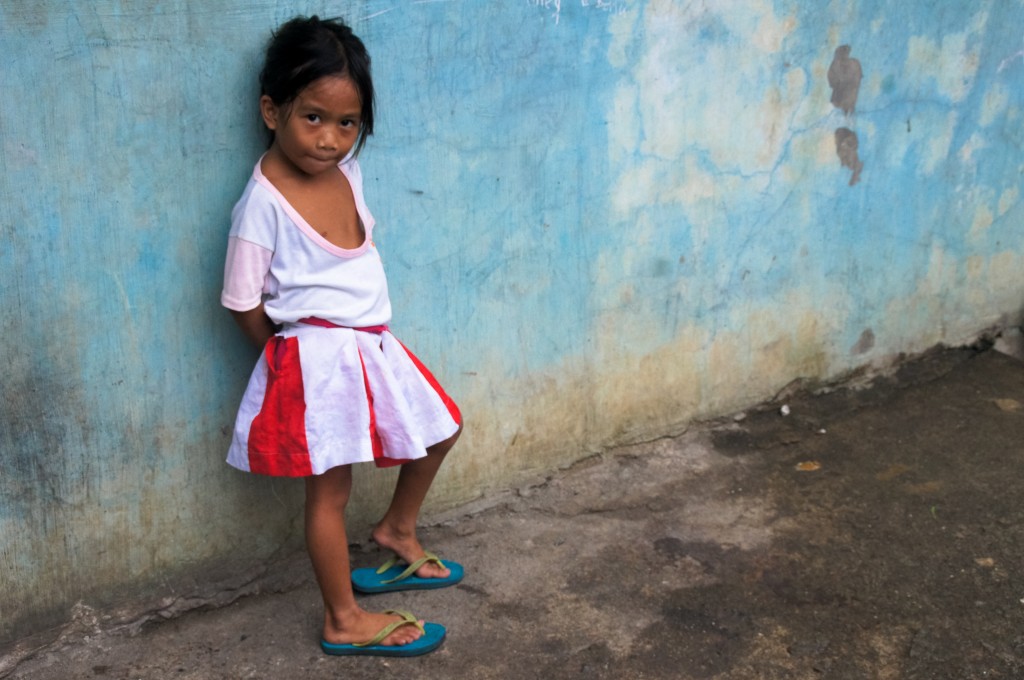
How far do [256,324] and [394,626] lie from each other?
0.76 meters

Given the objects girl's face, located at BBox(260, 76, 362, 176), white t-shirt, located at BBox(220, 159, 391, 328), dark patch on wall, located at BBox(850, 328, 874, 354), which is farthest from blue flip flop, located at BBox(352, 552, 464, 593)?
dark patch on wall, located at BBox(850, 328, 874, 354)

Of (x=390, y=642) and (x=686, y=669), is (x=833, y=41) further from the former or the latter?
(x=390, y=642)

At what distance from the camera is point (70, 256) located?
236 centimetres

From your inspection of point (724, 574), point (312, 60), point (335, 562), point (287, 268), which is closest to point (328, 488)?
point (335, 562)

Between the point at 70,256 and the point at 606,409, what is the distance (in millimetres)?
1648

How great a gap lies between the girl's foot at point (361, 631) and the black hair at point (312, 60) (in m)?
1.11

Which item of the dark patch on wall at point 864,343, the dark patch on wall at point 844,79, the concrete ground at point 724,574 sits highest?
the dark patch on wall at point 844,79

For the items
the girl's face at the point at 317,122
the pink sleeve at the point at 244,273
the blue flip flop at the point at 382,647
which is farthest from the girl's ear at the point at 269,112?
the blue flip flop at the point at 382,647

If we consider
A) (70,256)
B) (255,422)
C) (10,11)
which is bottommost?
(255,422)

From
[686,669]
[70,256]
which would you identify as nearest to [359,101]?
[70,256]

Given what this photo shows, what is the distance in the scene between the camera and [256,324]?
246 cm

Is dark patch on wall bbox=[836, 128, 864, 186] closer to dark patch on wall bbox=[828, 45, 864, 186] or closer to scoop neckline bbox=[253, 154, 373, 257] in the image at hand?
dark patch on wall bbox=[828, 45, 864, 186]

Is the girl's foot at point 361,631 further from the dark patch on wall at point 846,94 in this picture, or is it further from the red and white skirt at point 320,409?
the dark patch on wall at point 846,94

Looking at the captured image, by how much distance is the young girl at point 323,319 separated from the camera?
7.75 ft
